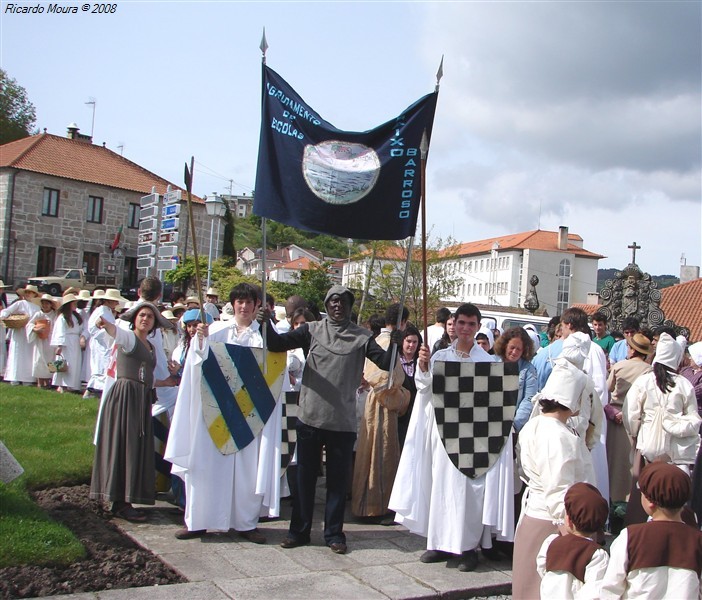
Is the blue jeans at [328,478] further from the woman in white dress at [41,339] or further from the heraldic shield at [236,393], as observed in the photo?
the woman in white dress at [41,339]

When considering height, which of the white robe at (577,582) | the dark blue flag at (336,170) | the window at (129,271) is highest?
the window at (129,271)

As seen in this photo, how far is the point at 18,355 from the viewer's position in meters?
13.6

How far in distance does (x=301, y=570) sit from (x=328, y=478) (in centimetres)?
87

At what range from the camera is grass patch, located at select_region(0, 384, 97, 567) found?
502 cm

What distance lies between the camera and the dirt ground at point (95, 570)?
4.57 metres

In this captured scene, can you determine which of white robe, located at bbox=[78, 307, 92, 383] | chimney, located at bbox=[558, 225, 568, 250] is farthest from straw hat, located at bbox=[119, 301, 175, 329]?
chimney, located at bbox=[558, 225, 568, 250]

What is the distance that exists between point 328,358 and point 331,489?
1.04 m

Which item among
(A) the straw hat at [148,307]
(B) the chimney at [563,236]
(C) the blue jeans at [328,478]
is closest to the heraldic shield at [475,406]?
(C) the blue jeans at [328,478]

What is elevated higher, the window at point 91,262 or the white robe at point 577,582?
the window at point 91,262

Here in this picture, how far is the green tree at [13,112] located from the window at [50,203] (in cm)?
1271

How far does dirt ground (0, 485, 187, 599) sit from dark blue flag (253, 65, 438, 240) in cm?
266

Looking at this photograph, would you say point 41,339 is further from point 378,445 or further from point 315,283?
point 315,283

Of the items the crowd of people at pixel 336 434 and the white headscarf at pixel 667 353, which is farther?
the white headscarf at pixel 667 353

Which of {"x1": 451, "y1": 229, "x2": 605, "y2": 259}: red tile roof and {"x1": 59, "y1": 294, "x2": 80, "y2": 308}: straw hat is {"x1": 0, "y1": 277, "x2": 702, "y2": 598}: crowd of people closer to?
{"x1": 59, "y1": 294, "x2": 80, "y2": 308}: straw hat
